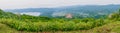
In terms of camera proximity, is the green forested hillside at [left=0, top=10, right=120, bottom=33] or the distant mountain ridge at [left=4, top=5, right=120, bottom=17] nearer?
the green forested hillside at [left=0, top=10, right=120, bottom=33]

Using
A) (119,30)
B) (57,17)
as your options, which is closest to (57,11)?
(57,17)

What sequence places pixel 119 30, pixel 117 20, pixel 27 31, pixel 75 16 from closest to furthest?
pixel 119 30 < pixel 27 31 < pixel 117 20 < pixel 75 16

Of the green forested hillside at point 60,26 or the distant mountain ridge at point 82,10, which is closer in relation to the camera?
the green forested hillside at point 60,26

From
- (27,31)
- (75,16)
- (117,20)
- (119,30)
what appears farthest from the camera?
(75,16)

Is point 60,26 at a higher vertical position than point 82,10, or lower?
higher

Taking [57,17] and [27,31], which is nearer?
[27,31]

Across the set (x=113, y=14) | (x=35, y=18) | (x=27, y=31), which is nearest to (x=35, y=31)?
(x=27, y=31)

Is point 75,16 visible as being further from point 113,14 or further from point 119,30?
point 119,30

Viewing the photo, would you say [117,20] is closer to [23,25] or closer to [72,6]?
[72,6]

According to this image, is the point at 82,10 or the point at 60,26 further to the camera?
the point at 82,10
